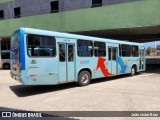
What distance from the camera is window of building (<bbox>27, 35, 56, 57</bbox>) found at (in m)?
9.41

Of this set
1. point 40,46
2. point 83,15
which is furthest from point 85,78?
point 83,15

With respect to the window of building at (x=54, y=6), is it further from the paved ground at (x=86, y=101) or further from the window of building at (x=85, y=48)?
the paved ground at (x=86, y=101)

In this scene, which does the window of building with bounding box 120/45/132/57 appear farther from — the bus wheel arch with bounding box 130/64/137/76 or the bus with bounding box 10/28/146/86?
the bus wheel arch with bounding box 130/64/137/76

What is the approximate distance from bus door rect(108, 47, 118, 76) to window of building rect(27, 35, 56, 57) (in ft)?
A: 15.5

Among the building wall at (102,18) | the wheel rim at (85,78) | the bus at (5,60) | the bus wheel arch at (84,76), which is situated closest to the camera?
the bus wheel arch at (84,76)

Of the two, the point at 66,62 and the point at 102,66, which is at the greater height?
the point at 66,62

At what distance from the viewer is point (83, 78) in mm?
12062

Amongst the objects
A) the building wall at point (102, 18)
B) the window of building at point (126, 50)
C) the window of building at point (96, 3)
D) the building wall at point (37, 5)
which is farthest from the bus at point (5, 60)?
the window of building at point (126, 50)

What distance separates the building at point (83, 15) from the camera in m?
18.0

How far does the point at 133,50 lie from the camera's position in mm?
16688

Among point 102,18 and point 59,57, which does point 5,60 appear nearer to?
point 102,18

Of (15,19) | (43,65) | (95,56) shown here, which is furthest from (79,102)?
(15,19)

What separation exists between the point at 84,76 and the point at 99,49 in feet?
6.43

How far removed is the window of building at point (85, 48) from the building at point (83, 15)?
7468mm
